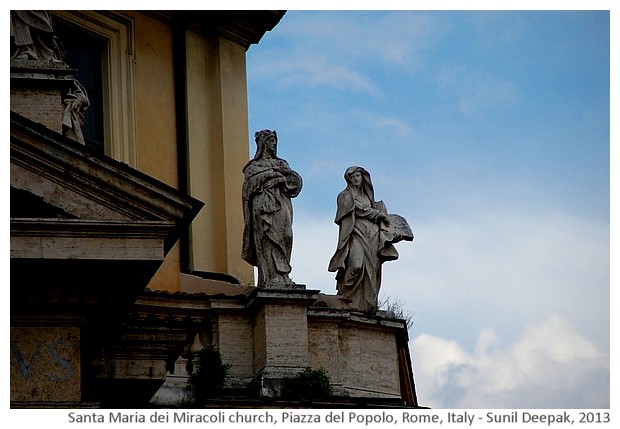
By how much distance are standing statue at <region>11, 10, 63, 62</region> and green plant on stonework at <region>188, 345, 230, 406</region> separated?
16.6 feet

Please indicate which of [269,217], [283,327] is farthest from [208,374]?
[269,217]

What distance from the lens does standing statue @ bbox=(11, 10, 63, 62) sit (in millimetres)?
19359

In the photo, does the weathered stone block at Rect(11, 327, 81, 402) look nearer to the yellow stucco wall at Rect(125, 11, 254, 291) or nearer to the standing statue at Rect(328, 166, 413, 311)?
the standing statue at Rect(328, 166, 413, 311)

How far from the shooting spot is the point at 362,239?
2531cm

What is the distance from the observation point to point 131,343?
19.5m

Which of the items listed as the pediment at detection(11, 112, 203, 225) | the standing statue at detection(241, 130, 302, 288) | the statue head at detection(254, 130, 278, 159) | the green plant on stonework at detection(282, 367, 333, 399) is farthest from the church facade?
the statue head at detection(254, 130, 278, 159)

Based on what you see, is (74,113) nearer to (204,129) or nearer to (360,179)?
(360,179)

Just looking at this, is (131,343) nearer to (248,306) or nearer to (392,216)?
(248,306)

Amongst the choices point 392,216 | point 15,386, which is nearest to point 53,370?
point 15,386

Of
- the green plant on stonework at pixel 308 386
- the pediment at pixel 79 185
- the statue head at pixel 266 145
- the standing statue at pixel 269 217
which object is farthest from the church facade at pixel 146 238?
the statue head at pixel 266 145

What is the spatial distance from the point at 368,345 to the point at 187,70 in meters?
6.50

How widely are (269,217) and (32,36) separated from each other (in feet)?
17.4

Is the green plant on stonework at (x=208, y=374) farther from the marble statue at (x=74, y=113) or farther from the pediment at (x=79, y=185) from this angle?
the pediment at (x=79, y=185)
